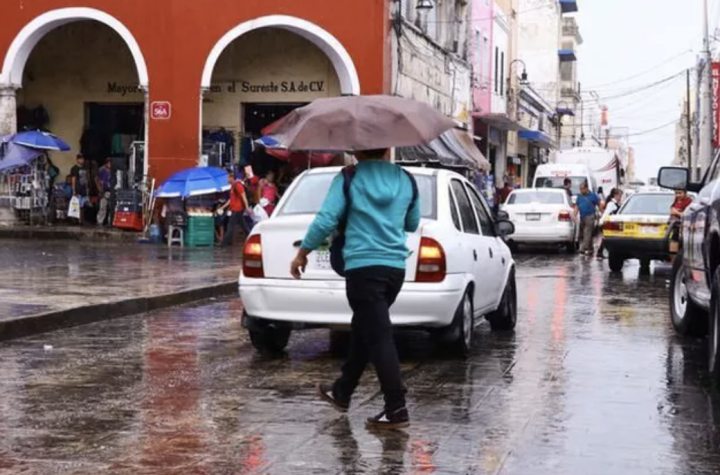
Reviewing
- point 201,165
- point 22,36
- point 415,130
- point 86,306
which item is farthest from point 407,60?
point 415,130

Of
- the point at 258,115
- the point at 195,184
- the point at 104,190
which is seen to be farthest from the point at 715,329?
the point at 258,115

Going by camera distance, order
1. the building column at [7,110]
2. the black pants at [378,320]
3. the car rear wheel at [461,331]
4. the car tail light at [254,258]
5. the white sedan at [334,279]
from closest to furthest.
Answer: the black pants at [378,320]
the white sedan at [334,279]
the car tail light at [254,258]
the car rear wheel at [461,331]
the building column at [7,110]

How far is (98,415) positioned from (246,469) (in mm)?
1807

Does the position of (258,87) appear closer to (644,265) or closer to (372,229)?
(644,265)

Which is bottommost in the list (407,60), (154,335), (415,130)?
(154,335)

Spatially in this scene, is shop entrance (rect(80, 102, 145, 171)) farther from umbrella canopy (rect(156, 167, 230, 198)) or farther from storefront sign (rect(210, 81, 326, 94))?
umbrella canopy (rect(156, 167, 230, 198))

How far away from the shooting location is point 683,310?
12.2 meters

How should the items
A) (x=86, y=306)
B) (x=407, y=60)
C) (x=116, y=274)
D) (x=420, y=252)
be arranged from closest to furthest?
1. (x=420, y=252)
2. (x=86, y=306)
3. (x=116, y=274)
4. (x=407, y=60)

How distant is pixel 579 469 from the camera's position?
6180 millimetres

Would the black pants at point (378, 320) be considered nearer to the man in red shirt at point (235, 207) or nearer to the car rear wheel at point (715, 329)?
the car rear wheel at point (715, 329)

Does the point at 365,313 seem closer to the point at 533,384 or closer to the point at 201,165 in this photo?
the point at 533,384

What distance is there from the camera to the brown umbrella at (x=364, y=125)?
7297mm

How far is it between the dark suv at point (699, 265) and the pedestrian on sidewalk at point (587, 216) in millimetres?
15620

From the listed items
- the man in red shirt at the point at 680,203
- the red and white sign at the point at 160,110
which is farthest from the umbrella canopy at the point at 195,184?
the man in red shirt at the point at 680,203
